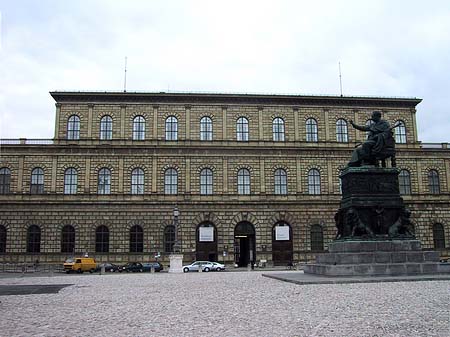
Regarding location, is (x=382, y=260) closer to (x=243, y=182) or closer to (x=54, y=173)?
(x=243, y=182)

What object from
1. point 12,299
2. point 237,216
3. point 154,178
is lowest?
point 12,299

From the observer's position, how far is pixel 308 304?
1277cm

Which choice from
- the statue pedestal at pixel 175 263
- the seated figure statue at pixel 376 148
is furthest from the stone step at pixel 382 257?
the statue pedestal at pixel 175 263

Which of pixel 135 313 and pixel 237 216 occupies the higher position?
pixel 237 216

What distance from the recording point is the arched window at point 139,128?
53987 mm

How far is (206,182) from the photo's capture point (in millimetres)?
52906

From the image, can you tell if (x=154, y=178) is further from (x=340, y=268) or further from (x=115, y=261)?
(x=340, y=268)

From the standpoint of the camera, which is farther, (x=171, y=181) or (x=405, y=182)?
(x=405, y=182)

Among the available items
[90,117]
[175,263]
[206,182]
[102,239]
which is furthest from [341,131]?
[102,239]

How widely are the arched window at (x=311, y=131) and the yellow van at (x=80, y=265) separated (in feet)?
84.8

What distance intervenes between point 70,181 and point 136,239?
9.01m

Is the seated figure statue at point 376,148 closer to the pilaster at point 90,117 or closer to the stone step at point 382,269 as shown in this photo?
the stone step at point 382,269

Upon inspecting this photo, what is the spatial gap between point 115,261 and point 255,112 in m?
21.4

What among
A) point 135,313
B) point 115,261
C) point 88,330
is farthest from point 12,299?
point 115,261
